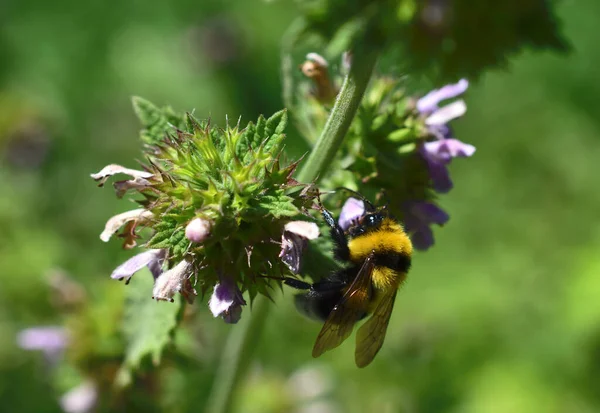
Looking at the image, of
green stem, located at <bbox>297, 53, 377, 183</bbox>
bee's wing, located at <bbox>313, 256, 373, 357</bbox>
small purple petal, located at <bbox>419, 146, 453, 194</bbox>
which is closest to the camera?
green stem, located at <bbox>297, 53, 377, 183</bbox>

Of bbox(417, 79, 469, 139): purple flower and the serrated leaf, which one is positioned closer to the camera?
the serrated leaf

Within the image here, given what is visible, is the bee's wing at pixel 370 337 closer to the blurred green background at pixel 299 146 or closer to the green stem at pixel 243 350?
the green stem at pixel 243 350

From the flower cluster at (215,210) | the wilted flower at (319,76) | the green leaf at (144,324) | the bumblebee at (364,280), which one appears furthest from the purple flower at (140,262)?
the wilted flower at (319,76)

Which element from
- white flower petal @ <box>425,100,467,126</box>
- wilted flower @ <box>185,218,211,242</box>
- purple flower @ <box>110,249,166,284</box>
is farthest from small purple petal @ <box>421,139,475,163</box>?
purple flower @ <box>110,249,166,284</box>

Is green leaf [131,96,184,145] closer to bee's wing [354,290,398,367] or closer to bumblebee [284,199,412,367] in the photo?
bumblebee [284,199,412,367]

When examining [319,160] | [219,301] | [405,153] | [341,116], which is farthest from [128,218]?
[405,153]

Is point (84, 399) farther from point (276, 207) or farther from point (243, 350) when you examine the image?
point (276, 207)
